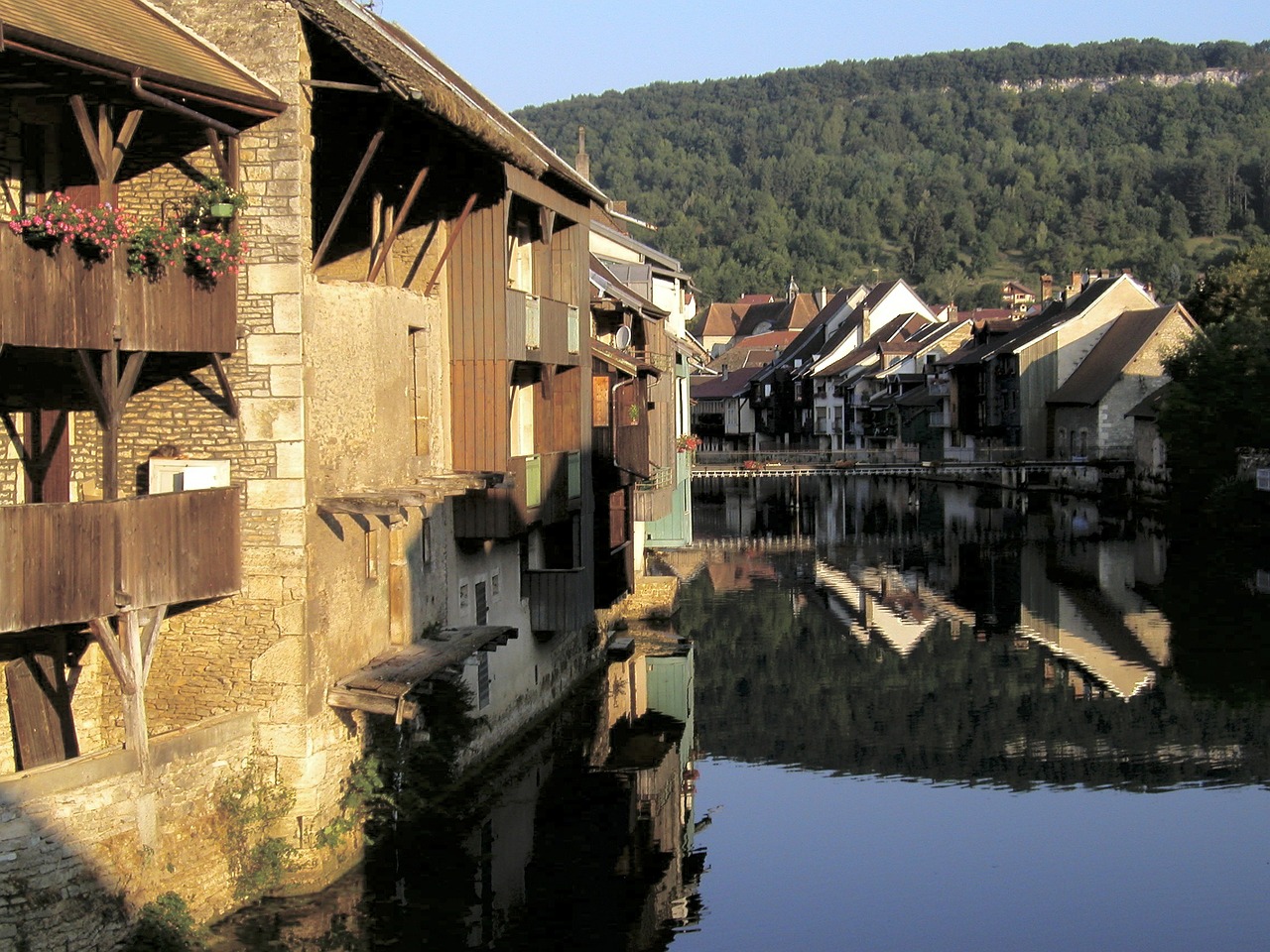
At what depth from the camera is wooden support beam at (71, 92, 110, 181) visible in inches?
528

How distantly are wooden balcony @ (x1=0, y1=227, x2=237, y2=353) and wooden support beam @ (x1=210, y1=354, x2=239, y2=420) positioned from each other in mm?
335

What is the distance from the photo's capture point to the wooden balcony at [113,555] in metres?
12.7

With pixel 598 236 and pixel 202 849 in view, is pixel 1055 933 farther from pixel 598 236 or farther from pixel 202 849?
pixel 598 236

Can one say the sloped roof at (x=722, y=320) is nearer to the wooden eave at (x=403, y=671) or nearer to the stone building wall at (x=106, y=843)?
the wooden eave at (x=403, y=671)

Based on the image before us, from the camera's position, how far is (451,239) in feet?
67.1

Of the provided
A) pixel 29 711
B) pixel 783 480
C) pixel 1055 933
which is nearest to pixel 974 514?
pixel 783 480

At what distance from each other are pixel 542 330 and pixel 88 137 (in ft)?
33.7

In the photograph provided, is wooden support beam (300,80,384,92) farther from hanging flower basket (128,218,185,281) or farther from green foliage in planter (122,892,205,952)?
green foliage in planter (122,892,205,952)

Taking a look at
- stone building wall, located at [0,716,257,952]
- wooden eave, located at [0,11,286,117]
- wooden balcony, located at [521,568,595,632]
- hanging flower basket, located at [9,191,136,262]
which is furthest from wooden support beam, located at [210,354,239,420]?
wooden balcony, located at [521,568,595,632]

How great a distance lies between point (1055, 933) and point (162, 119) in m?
12.1

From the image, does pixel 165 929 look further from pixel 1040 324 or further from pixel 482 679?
pixel 1040 324

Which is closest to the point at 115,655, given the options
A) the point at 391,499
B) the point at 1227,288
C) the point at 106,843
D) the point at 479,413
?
the point at 106,843

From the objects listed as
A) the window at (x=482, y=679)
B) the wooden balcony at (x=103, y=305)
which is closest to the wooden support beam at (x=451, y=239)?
the window at (x=482, y=679)

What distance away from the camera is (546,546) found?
26297 millimetres
